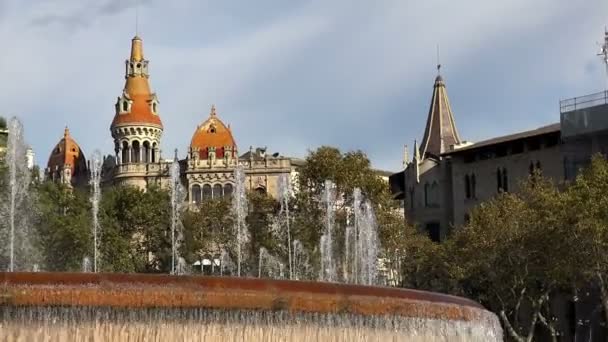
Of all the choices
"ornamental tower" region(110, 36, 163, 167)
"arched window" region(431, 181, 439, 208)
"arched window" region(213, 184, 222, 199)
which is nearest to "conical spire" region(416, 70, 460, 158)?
"arched window" region(431, 181, 439, 208)

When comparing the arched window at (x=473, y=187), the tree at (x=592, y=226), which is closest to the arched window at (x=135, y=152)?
the arched window at (x=473, y=187)

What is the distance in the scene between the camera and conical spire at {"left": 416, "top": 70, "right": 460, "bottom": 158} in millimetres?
84062

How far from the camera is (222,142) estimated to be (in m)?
101

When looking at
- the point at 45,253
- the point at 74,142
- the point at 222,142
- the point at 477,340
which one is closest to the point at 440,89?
the point at 222,142

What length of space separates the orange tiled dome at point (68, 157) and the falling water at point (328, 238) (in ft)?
201

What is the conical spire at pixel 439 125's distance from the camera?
276 feet

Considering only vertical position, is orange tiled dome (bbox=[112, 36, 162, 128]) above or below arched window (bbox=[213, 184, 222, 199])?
above

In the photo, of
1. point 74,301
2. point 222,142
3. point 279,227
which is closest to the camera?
point 74,301

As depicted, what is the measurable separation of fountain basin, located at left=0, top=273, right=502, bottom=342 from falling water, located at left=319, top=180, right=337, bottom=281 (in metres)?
39.8

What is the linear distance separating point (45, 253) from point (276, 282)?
132 ft

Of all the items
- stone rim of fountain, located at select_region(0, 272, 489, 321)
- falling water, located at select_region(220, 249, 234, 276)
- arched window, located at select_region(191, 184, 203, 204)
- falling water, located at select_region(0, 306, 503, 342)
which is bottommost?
falling water, located at select_region(0, 306, 503, 342)

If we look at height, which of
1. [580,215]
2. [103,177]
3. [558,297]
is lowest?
[558,297]

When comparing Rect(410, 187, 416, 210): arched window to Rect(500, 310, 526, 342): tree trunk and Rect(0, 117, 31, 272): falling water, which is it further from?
Rect(500, 310, 526, 342): tree trunk

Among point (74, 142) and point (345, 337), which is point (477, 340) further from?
point (74, 142)
